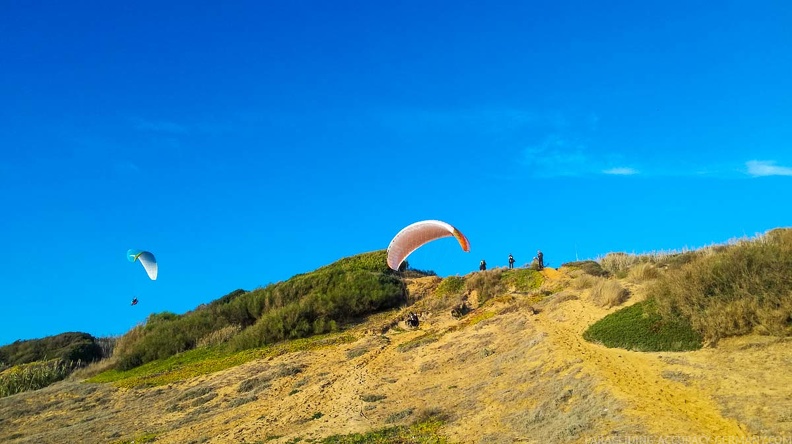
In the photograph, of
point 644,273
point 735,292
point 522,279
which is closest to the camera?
point 735,292

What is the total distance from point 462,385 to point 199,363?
47.9ft

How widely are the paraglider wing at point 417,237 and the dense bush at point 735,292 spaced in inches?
414

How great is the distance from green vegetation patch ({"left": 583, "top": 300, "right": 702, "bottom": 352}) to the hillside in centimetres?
41

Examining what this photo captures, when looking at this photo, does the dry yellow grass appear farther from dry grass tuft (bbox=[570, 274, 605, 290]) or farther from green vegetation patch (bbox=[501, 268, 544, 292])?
green vegetation patch (bbox=[501, 268, 544, 292])

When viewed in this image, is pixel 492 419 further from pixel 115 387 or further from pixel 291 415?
pixel 115 387

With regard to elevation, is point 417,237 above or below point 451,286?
above

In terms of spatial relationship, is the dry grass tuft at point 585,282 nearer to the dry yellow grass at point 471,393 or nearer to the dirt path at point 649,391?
the dry yellow grass at point 471,393

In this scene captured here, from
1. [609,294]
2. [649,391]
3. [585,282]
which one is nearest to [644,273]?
[585,282]

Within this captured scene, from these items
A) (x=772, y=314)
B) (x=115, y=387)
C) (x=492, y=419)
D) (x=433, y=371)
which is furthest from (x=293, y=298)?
(x=772, y=314)

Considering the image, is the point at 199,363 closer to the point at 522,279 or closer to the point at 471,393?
the point at 522,279

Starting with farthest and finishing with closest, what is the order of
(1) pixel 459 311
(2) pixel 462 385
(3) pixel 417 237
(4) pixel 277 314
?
1. (3) pixel 417 237
2. (4) pixel 277 314
3. (1) pixel 459 311
4. (2) pixel 462 385

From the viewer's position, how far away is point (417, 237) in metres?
28.7

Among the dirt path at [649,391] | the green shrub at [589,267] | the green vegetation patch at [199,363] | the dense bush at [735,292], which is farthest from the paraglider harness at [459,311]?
the dense bush at [735,292]

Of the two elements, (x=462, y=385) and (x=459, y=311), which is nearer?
(x=462, y=385)
